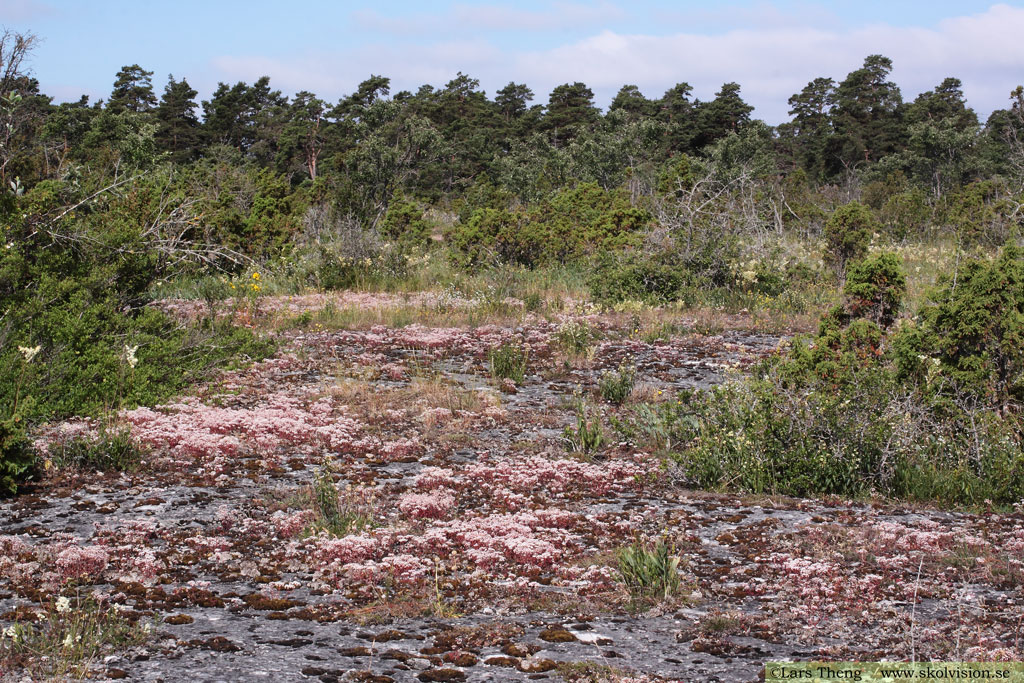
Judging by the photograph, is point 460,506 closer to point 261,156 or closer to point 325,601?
point 325,601

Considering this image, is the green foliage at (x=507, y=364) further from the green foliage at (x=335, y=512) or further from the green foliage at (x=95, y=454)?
the green foliage at (x=95, y=454)

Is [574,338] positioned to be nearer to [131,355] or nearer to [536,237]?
[131,355]

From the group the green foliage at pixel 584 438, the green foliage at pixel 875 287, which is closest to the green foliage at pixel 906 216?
the green foliage at pixel 875 287

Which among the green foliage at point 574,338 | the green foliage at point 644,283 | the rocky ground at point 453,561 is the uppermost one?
the green foliage at point 644,283

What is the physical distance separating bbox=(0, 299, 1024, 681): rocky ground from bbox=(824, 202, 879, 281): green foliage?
11888 millimetres

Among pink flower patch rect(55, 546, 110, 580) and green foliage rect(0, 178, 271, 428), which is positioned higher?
green foliage rect(0, 178, 271, 428)

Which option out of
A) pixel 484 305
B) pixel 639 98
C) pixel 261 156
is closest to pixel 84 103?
pixel 261 156

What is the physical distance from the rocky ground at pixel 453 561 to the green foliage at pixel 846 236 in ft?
39.0

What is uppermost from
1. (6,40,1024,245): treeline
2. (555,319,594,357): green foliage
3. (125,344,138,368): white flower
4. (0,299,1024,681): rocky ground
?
(6,40,1024,245): treeline

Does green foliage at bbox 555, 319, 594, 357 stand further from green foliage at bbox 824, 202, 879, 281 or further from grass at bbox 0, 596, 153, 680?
grass at bbox 0, 596, 153, 680

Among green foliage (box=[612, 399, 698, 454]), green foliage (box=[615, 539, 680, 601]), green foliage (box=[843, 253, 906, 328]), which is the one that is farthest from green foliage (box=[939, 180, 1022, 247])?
green foliage (box=[615, 539, 680, 601])

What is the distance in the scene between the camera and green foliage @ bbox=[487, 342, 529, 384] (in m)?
10.5

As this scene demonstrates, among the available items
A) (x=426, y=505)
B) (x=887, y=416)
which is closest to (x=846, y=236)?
(x=887, y=416)

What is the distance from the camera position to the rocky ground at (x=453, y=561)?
384cm
